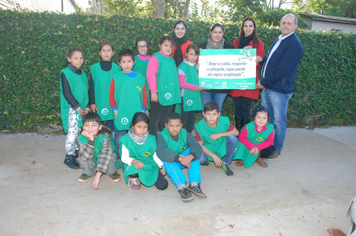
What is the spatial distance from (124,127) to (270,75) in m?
2.26

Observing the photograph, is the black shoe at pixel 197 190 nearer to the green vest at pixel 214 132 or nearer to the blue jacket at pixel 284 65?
the green vest at pixel 214 132

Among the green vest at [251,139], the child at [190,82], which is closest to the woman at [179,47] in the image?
the child at [190,82]

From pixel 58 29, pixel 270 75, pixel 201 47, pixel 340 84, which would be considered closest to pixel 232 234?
pixel 270 75

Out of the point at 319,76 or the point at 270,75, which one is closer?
the point at 270,75

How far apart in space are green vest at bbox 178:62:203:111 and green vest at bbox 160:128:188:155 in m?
0.89

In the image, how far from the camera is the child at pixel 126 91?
153 inches

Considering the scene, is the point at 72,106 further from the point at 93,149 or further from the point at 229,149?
the point at 229,149

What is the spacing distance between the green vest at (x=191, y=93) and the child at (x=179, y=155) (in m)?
0.88

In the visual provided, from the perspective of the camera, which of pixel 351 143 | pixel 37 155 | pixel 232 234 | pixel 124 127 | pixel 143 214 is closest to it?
pixel 232 234

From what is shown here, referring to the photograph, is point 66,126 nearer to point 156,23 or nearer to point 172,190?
point 172,190

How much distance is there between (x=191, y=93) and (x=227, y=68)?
67cm

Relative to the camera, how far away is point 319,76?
19.9 ft

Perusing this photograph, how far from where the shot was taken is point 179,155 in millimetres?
3443

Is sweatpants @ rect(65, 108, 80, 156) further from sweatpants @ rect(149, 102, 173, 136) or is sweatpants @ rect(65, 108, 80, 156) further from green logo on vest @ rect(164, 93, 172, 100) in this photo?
green logo on vest @ rect(164, 93, 172, 100)
